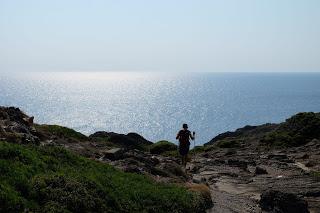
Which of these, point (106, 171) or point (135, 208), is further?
point (106, 171)

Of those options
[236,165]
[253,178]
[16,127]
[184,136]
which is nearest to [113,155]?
[184,136]

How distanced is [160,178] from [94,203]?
372 inches

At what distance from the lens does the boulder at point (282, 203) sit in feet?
70.7

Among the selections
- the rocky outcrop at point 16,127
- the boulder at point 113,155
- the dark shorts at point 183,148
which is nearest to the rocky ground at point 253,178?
the dark shorts at point 183,148

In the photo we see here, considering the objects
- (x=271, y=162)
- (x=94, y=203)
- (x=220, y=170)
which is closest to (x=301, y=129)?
(x=271, y=162)

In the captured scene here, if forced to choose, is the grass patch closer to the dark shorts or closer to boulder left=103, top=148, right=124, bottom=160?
boulder left=103, top=148, right=124, bottom=160

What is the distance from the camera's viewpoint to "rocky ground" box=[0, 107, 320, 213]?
2314 cm

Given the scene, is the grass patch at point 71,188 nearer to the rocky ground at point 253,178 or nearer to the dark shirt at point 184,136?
the rocky ground at point 253,178

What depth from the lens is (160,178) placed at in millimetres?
24938

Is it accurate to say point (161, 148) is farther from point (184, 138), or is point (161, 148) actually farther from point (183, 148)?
point (184, 138)

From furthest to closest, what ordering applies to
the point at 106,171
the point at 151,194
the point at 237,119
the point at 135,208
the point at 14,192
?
1. the point at 237,119
2. the point at 106,171
3. the point at 151,194
4. the point at 135,208
5. the point at 14,192

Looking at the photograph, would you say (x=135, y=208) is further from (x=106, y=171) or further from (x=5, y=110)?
(x=5, y=110)

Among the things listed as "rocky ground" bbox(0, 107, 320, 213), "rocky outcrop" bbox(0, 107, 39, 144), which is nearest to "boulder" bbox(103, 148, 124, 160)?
"rocky ground" bbox(0, 107, 320, 213)

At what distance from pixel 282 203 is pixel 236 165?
1624 centimetres
